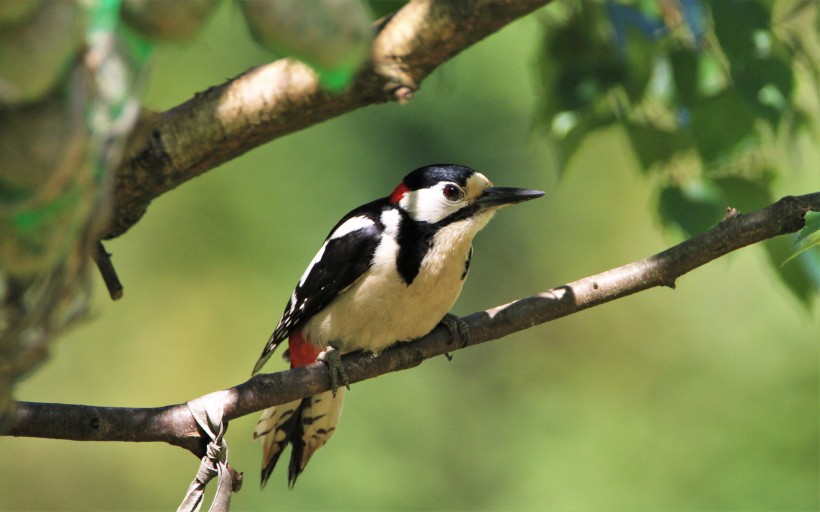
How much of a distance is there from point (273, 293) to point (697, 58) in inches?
134

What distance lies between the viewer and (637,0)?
2236 millimetres

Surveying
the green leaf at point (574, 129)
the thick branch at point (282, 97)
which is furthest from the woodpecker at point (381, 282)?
the thick branch at point (282, 97)

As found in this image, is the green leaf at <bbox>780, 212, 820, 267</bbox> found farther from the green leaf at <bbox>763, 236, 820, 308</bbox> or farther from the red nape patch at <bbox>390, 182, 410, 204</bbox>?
the red nape patch at <bbox>390, 182, 410, 204</bbox>

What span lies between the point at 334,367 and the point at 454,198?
0.69m

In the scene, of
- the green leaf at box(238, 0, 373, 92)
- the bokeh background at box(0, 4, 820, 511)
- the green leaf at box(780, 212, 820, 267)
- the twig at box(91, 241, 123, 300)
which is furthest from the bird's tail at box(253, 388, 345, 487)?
the bokeh background at box(0, 4, 820, 511)

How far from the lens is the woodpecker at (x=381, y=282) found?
233 cm

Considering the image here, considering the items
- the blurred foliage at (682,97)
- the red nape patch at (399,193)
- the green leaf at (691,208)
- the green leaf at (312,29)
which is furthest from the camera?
the red nape patch at (399,193)

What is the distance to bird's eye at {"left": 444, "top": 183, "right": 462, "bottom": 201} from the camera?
246cm

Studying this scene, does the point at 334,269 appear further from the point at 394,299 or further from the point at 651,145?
the point at 651,145

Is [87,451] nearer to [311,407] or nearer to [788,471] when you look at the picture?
[311,407]

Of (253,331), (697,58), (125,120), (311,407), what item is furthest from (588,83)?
(253,331)

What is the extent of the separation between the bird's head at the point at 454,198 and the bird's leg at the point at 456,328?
26 centimetres

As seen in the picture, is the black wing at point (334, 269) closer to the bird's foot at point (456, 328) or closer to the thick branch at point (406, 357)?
the bird's foot at point (456, 328)

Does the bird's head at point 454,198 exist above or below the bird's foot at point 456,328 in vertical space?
above
